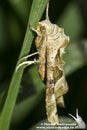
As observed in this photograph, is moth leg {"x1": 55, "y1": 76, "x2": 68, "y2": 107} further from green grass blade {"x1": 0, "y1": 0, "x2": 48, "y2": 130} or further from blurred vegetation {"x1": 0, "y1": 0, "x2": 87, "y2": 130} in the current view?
green grass blade {"x1": 0, "y1": 0, "x2": 48, "y2": 130}

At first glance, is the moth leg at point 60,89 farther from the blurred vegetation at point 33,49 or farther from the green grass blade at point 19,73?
the green grass blade at point 19,73

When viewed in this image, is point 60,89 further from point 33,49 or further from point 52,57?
point 33,49

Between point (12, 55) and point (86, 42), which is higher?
point (12, 55)

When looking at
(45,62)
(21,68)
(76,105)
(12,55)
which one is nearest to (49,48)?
(45,62)

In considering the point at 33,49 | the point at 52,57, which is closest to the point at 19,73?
the point at 52,57

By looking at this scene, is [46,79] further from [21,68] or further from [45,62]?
[21,68]
